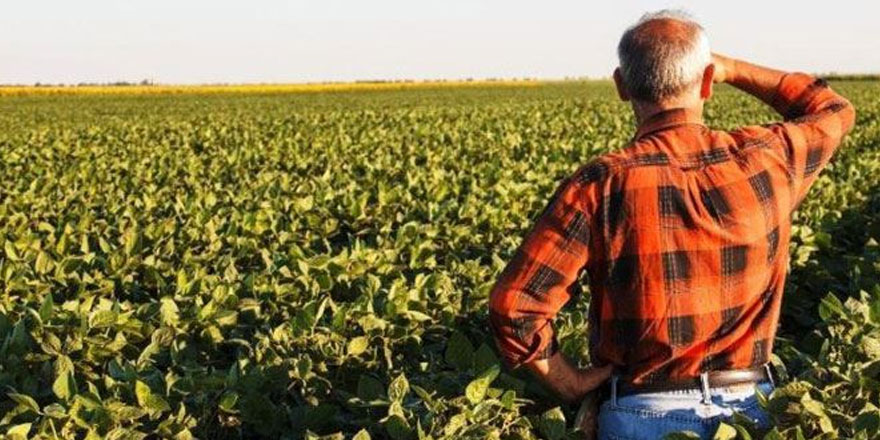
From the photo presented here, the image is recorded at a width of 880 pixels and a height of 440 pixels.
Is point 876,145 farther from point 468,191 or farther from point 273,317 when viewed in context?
point 273,317

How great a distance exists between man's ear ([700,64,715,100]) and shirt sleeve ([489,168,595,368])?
42cm

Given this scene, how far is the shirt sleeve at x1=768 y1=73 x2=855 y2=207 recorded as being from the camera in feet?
8.67

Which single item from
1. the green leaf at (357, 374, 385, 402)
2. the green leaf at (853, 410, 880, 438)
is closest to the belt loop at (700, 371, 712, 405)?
the green leaf at (853, 410, 880, 438)

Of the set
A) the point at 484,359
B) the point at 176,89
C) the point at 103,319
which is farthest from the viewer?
the point at 176,89

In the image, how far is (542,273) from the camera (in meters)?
2.35

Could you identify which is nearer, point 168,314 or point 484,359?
point 484,359

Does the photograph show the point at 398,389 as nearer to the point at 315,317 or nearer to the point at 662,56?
the point at 315,317

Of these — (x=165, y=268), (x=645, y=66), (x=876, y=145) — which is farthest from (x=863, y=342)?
(x=876, y=145)

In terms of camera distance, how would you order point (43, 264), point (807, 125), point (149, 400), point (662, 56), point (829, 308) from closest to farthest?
point (662, 56) → point (807, 125) → point (149, 400) → point (829, 308) → point (43, 264)

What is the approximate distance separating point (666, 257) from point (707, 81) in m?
0.49

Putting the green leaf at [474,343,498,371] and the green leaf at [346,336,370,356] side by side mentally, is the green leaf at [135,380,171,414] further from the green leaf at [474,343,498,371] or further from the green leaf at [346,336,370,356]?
the green leaf at [474,343,498,371]

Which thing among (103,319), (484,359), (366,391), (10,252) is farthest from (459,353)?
(10,252)

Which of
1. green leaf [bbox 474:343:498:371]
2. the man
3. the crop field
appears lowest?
the crop field

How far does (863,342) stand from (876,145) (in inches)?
569
